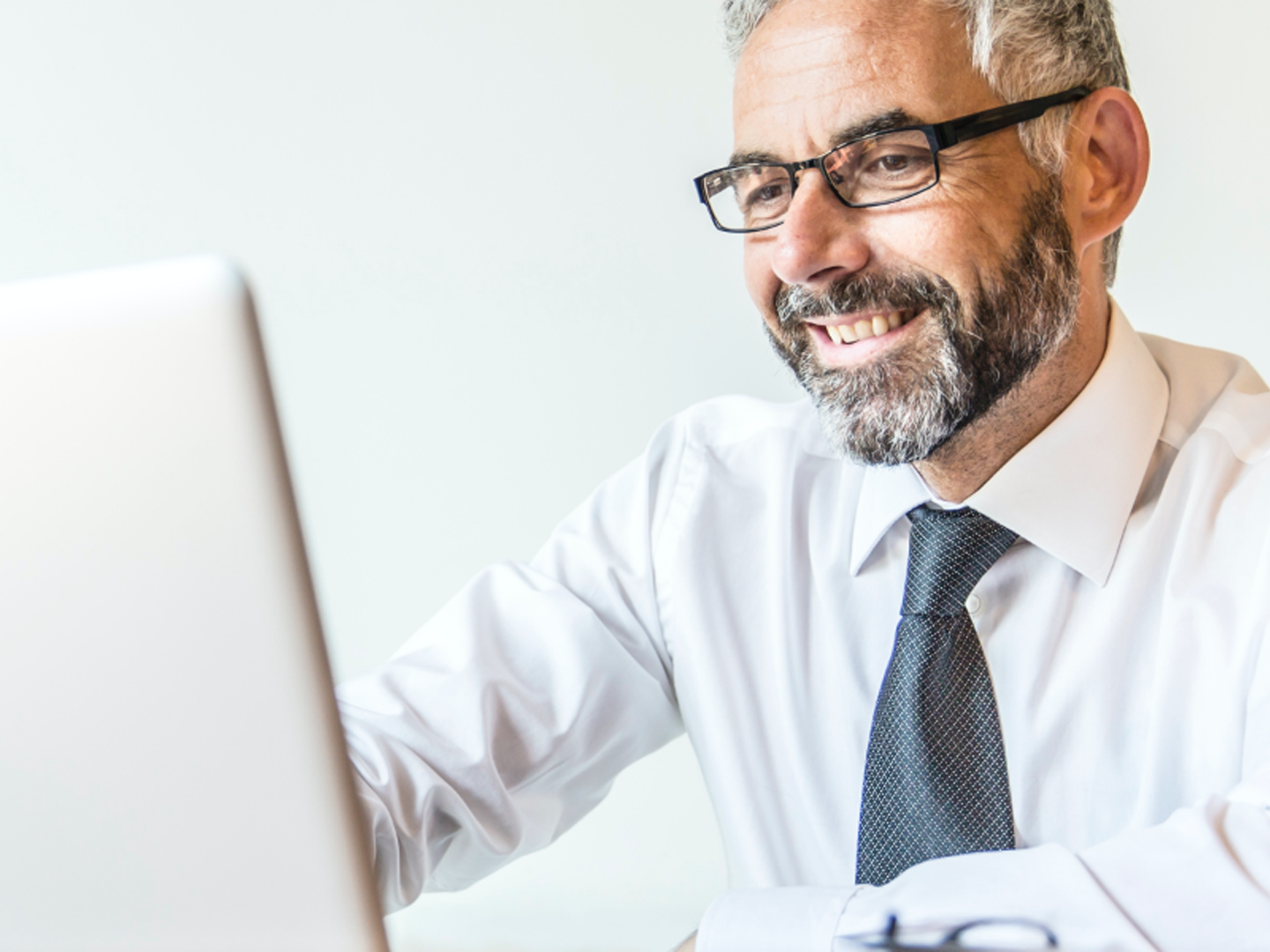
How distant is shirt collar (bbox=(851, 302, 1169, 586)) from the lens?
1120mm

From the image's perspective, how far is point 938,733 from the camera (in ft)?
3.57

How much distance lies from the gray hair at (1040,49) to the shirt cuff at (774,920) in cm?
78

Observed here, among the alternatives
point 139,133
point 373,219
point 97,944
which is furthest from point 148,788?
point 139,133

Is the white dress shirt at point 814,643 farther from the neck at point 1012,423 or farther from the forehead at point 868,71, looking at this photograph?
the forehead at point 868,71

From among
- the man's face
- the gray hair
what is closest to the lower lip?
the man's face

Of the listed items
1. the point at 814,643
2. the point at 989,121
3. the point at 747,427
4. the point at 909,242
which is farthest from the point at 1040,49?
the point at 814,643

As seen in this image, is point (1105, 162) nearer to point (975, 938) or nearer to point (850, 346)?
point (850, 346)

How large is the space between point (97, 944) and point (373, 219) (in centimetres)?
145

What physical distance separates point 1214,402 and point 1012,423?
0.20 metres

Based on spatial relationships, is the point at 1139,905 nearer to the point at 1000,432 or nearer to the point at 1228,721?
the point at 1228,721

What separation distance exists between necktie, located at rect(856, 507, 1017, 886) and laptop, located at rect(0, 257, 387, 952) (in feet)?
2.29

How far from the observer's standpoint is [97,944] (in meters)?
0.51

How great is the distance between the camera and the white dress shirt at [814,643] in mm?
1082

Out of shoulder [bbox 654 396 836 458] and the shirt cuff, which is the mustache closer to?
shoulder [bbox 654 396 836 458]
